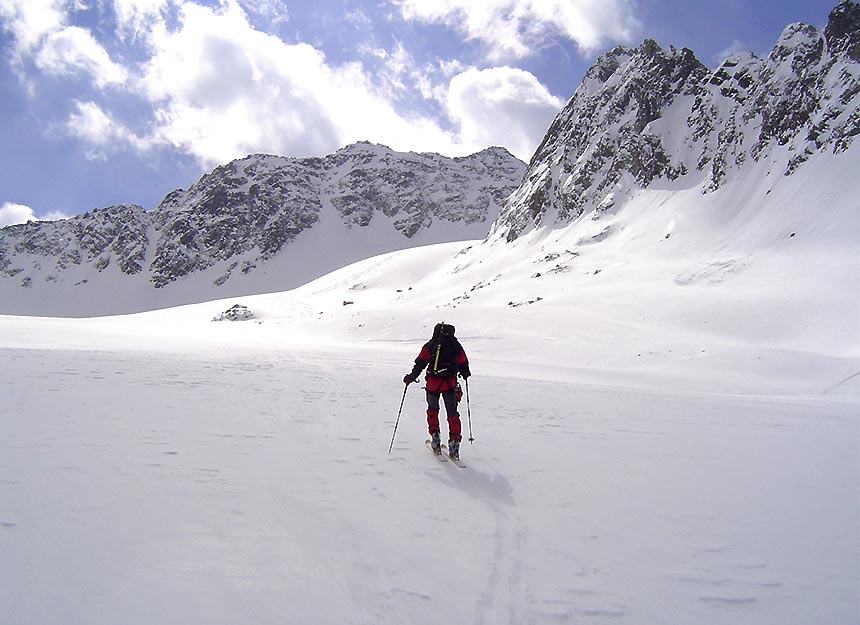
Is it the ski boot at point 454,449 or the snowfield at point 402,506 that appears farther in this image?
the ski boot at point 454,449

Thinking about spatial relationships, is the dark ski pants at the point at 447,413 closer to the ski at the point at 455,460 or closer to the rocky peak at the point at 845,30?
the ski at the point at 455,460

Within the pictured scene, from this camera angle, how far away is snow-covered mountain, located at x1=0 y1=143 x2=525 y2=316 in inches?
5664

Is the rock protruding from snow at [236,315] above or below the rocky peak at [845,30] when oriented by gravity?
below

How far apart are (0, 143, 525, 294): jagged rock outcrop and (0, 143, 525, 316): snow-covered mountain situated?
0.48 metres

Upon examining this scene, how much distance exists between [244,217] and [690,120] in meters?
141


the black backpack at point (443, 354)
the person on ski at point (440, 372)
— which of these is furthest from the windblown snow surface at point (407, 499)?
the black backpack at point (443, 354)

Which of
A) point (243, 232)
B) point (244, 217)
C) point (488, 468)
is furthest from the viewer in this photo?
point (244, 217)

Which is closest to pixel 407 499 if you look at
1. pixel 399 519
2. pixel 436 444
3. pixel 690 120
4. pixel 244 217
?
pixel 399 519

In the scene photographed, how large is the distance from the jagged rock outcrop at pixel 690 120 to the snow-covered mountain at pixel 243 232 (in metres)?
72.6

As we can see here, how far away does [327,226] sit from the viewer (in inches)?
6442

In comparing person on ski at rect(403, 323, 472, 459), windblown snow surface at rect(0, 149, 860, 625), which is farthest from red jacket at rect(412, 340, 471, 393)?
windblown snow surface at rect(0, 149, 860, 625)

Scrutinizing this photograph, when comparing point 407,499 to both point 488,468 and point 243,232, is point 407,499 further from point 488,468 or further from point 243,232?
point 243,232

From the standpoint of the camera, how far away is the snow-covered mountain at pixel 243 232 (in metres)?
144

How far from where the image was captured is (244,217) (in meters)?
162
